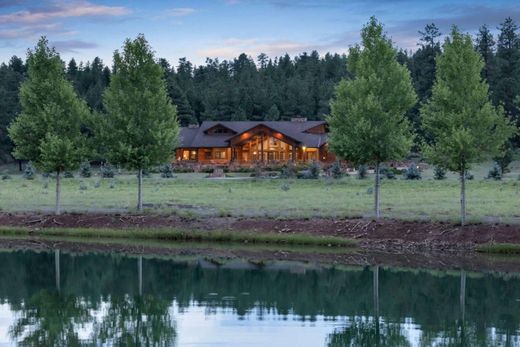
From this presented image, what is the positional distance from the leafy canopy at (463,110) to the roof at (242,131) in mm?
54989

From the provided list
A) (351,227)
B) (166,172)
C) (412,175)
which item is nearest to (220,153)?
(166,172)

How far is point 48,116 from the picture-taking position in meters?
40.2

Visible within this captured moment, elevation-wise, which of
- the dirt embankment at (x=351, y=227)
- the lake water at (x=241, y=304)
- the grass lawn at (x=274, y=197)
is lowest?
the lake water at (x=241, y=304)

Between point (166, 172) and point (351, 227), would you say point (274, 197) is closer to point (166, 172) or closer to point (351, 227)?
point (351, 227)

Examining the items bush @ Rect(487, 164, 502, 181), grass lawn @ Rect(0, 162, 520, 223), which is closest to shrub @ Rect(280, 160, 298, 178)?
grass lawn @ Rect(0, 162, 520, 223)

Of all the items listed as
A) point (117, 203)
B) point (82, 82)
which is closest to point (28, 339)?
point (117, 203)

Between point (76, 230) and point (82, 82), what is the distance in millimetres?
110884

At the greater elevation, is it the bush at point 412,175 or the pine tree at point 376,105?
the pine tree at point 376,105

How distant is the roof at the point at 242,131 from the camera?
91.5m

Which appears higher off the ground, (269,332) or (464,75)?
(464,75)

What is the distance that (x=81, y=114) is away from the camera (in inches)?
1613

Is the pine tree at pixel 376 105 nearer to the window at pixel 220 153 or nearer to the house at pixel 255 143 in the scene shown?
the house at pixel 255 143

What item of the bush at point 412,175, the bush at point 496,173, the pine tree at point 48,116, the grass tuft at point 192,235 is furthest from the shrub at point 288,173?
the grass tuft at point 192,235

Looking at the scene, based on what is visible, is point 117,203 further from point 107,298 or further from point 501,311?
point 501,311
